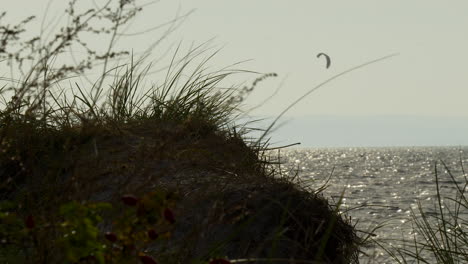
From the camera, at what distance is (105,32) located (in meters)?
3.13

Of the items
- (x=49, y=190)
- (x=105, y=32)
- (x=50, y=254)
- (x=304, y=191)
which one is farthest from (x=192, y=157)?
(x=50, y=254)

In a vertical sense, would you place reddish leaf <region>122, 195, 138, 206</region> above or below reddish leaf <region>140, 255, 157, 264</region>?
above

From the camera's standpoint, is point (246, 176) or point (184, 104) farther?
point (184, 104)

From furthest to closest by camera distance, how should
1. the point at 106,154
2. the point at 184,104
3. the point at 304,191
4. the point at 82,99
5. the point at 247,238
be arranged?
the point at 184,104, the point at 82,99, the point at 106,154, the point at 304,191, the point at 247,238

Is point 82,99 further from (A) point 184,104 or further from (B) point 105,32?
(B) point 105,32

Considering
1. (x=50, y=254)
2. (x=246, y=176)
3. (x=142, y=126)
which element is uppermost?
(x=142, y=126)

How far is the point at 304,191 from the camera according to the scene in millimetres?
3873

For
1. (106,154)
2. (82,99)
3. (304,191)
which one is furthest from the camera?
(82,99)

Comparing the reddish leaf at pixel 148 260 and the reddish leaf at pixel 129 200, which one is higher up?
the reddish leaf at pixel 129 200

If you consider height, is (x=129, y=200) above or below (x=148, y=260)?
above

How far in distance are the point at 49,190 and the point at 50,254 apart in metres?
1.01

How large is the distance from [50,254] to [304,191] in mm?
1698

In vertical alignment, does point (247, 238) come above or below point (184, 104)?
below

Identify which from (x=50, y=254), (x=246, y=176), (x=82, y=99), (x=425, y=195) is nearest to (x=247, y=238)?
(x=246, y=176)
